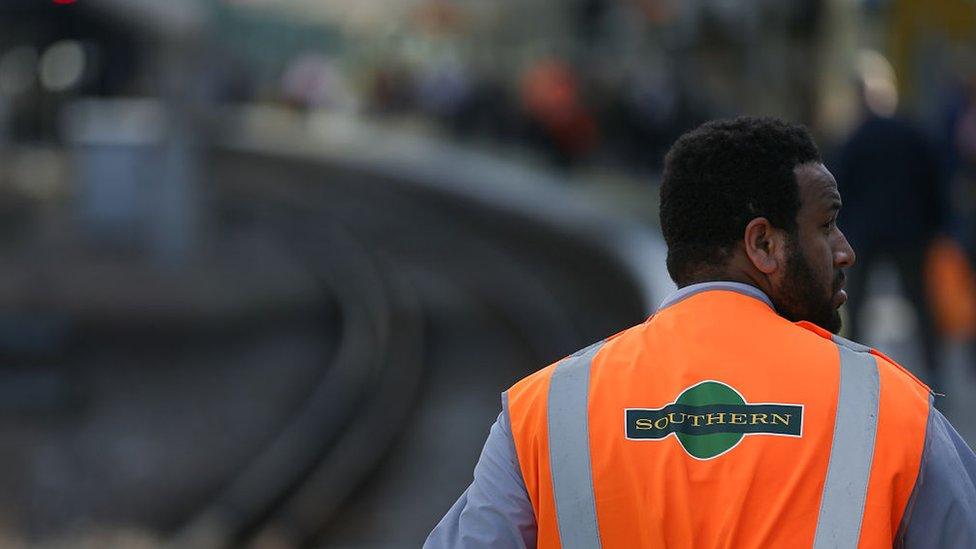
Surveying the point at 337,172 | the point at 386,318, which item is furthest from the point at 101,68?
the point at 386,318

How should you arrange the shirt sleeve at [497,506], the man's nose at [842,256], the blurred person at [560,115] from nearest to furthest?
the shirt sleeve at [497,506] < the man's nose at [842,256] < the blurred person at [560,115]

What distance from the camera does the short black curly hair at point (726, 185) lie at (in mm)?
2471

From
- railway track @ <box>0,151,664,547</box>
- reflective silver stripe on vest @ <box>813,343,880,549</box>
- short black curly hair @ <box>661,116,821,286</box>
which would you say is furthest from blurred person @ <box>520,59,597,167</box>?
reflective silver stripe on vest @ <box>813,343,880,549</box>

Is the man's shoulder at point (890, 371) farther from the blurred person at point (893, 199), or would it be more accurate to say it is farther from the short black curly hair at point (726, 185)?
the blurred person at point (893, 199)

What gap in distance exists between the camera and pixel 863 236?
9297 millimetres

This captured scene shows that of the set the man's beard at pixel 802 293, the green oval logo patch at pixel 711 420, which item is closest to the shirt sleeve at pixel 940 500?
the green oval logo patch at pixel 711 420


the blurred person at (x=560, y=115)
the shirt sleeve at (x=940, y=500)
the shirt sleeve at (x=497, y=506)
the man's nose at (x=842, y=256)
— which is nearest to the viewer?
the shirt sleeve at (x=940, y=500)

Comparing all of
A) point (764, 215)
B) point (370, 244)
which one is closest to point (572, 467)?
point (764, 215)

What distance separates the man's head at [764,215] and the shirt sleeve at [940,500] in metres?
0.29

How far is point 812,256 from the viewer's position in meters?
2.49

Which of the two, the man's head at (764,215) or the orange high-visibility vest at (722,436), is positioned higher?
the man's head at (764,215)

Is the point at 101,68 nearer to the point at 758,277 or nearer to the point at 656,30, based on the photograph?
the point at 656,30

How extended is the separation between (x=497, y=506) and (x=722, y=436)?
31 centimetres

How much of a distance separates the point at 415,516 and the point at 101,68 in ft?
82.8
